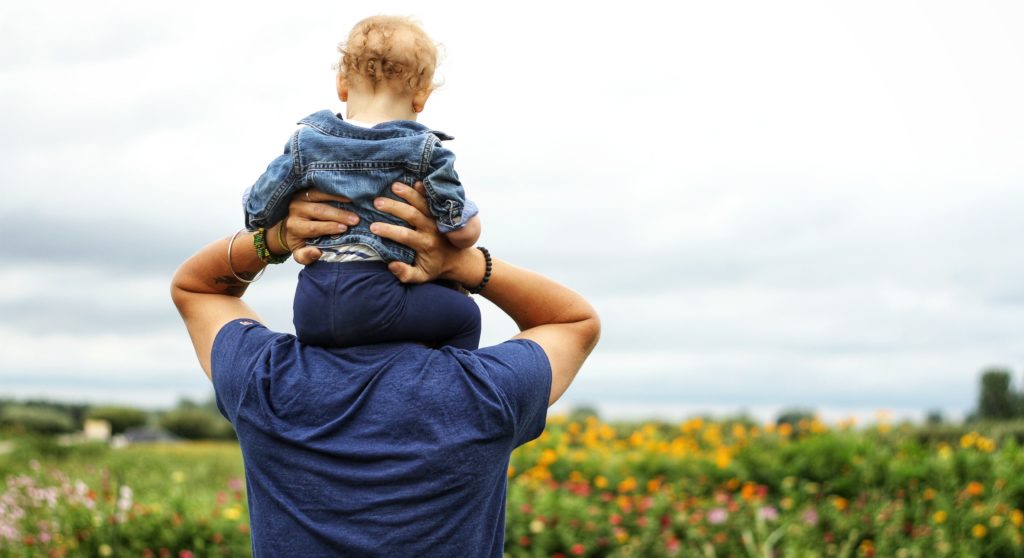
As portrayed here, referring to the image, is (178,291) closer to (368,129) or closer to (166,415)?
(368,129)

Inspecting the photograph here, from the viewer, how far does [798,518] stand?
21.3 ft

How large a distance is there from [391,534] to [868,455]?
6575 mm

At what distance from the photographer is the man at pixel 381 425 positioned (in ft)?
6.13

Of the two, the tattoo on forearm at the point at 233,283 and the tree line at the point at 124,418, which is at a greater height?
the tattoo on forearm at the point at 233,283

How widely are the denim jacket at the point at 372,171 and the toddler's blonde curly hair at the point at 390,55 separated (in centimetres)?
13

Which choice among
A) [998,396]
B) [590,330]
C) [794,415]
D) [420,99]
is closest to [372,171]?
[420,99]

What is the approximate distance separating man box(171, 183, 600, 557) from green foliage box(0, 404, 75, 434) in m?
15.5

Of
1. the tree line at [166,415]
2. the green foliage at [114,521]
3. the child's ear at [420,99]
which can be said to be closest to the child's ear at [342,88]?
the child's ear at [420,99]

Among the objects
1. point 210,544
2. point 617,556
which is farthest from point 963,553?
point 210,544

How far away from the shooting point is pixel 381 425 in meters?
1.86

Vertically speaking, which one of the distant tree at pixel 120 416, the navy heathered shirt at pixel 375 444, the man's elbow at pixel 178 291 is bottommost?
the distant tree at pixel 120 416

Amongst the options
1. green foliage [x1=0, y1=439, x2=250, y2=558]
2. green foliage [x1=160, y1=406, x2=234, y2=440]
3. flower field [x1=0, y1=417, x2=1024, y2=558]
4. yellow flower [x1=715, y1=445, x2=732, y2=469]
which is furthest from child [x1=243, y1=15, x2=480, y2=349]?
green foliage [x1=160, y1=406, x2=234, y2=440]

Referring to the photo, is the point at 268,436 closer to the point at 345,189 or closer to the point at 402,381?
the point at 402,381

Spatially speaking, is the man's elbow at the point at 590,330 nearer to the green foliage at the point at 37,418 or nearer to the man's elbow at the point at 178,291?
the man's elbow at the point at 178,291
